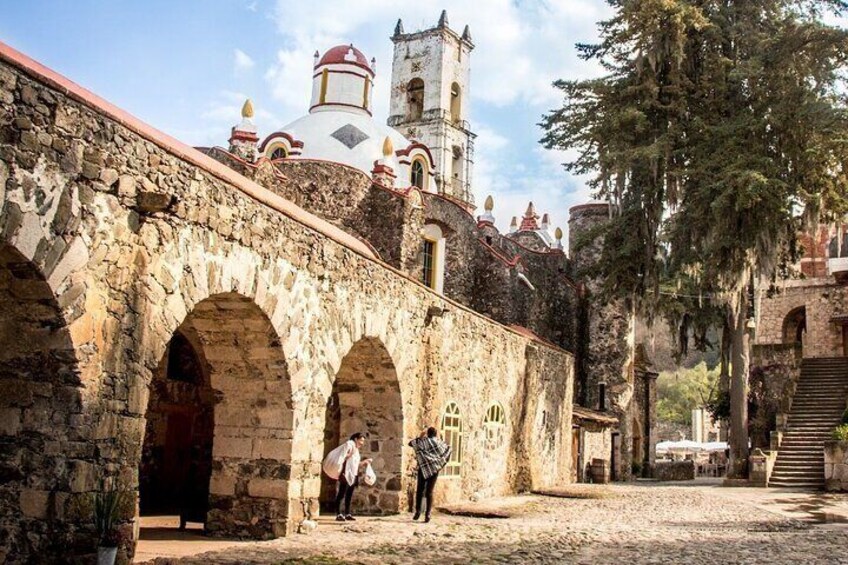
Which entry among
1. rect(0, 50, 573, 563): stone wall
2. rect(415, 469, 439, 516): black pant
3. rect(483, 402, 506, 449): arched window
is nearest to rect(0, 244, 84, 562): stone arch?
rect(0, 50, 573, 563): stone wall

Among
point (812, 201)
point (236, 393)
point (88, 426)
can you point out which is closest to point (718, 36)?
point (812, 201)

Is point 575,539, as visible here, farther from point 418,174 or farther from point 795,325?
point 795,325

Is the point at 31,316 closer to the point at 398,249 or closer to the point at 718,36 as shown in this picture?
the point at 398,249

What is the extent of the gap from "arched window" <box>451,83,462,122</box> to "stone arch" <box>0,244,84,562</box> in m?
53.3

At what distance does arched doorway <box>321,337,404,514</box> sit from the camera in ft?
41.7

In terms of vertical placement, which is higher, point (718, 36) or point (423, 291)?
point (718, 36)

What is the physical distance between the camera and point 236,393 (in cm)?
999

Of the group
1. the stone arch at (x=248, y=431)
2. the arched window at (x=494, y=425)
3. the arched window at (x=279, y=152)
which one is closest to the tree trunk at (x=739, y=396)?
the arched window at (x=494, y=425)

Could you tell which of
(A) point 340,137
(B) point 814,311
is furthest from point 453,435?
(B) point 814,311

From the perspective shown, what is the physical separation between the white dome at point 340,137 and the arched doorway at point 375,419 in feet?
56.4

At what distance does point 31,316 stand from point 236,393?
3723mm

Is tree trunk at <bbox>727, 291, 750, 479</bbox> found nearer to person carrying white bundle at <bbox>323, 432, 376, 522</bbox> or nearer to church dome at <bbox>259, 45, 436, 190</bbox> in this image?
church dome at <bbox>259, 45, 436, 190</bbox>

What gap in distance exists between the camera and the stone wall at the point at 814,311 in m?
33.1

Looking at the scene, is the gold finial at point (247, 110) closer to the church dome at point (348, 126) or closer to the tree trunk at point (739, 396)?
the church dome at point (348, 126)
